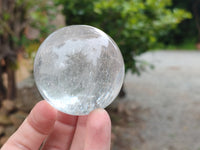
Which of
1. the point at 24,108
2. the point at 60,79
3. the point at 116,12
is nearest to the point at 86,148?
the point at 60,79

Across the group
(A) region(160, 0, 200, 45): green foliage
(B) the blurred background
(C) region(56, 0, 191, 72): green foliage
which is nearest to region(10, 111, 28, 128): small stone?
A: (B) the blurred background

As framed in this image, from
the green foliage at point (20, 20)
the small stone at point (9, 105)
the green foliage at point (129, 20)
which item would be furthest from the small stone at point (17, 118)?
the green foliage at point (129, 20)

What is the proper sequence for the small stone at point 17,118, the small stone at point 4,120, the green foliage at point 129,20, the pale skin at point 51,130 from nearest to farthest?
1. the pale skin at point 51,130
2. the green foliage at point 129,20
3. the small stone at point 17,118
4. the small stone at point 4,120

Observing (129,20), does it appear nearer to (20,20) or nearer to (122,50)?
(122,50)

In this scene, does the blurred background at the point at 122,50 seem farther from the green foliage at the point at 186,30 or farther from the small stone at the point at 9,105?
the green foliage at the point at 186,30

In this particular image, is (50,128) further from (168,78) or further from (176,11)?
(168,78)

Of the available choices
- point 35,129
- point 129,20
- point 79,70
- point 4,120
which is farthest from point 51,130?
point 4,120
